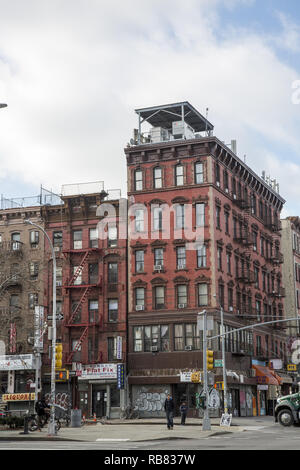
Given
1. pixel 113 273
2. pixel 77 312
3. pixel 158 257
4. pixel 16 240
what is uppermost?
A: pixel 16 240

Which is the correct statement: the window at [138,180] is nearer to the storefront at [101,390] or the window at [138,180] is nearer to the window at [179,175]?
the window at [179,175]

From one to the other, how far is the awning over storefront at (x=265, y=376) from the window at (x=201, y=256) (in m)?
12.4

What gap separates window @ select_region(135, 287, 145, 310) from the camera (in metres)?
60.1

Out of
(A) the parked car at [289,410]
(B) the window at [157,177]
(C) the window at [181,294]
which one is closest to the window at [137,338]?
(C) the window at [181,294]

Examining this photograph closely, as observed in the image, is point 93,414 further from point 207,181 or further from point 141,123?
point 141,123

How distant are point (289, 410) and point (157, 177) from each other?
28.7m

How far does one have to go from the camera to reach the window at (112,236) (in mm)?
62094

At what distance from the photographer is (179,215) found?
60.5 m

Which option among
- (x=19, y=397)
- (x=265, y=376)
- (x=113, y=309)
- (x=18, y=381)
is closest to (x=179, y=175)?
(x=113, y=309)

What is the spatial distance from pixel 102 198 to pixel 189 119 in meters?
11.7

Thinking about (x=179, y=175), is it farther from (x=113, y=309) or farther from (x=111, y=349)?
(x=111, y=349)

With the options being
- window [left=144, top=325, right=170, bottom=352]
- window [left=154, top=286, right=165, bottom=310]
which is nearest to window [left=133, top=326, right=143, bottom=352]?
window [left=144, top=325, right=170, bottom=352]

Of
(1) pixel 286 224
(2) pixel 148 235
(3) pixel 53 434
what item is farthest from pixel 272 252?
(3) pixel 53 434

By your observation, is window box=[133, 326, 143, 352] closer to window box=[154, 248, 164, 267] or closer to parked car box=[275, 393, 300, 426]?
window box=[154, 248, 164, 267]
